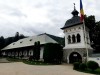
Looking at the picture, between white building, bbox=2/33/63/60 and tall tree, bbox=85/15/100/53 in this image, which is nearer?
tall tree, bbox=85/15/100/53

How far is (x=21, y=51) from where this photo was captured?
151 feet

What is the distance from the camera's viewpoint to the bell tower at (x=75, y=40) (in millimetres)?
29867

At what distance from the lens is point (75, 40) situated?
103ft

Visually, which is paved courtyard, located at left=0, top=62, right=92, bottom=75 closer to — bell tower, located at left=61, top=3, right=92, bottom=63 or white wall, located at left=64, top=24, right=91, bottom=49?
bell tower, located at left=61, top=3, right=92, bottom=63

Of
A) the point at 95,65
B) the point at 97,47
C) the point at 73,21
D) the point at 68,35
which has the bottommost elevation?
the point at 95,65

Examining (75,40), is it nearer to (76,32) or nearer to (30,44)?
(76,32)

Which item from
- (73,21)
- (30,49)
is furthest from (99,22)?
(30,49)

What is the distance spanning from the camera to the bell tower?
29867 millimetres

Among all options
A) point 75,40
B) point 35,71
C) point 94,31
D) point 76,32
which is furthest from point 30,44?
point 35,71

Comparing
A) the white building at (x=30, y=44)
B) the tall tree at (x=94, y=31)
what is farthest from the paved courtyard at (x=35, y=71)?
the white building at (x=30, y=44)

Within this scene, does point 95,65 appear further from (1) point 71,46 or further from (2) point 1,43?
(2) point 1,43

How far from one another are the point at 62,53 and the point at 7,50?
26919 millimetres

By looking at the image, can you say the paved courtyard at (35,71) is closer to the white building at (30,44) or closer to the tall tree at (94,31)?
the tall tree at (94,31)

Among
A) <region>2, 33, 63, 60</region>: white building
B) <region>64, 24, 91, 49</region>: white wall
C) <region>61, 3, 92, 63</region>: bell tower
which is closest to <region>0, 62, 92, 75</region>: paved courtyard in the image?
<region>61, 3, 92, 63</region>: bell tower
